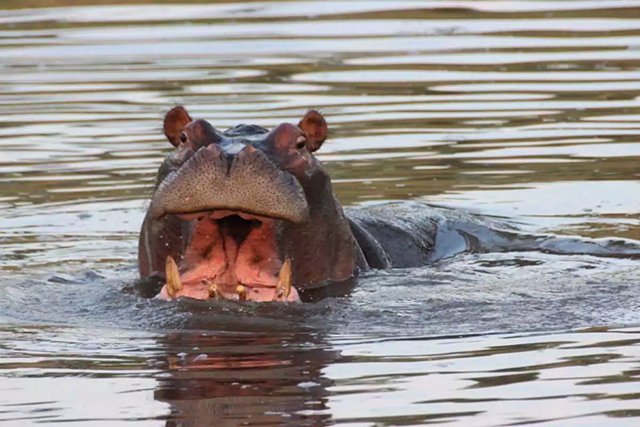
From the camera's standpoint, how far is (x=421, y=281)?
301 inches

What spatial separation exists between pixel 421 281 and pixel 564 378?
2.26m

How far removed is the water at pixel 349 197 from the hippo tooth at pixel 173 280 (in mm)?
83

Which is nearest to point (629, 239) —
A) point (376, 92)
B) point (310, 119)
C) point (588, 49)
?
point (310, 119)

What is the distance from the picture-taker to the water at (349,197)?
17.6 ft

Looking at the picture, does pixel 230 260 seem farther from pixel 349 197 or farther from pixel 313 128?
pixel 349 197

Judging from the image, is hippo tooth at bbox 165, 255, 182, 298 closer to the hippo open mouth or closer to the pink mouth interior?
the hippo open mouth

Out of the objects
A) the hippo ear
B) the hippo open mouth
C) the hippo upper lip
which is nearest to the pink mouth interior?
the hippo open mouth

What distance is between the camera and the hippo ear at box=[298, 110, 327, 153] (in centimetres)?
715

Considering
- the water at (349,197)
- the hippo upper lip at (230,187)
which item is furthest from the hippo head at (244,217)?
the water at (349,197)

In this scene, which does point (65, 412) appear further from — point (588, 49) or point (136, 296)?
point (588, 49)

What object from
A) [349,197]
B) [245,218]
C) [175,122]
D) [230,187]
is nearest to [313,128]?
[175,122]

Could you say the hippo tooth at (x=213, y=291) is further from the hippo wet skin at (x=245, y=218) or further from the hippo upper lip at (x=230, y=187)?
the hippo upper lip at (x=230, y=187)

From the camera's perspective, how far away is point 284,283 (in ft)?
21.7

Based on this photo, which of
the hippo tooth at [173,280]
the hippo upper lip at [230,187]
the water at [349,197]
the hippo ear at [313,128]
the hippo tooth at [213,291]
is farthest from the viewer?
the hippo ear at [313,128]
